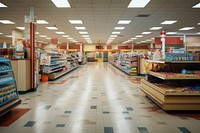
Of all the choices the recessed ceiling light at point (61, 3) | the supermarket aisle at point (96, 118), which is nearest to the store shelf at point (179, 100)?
the supermarket aisle at point (96, 118)

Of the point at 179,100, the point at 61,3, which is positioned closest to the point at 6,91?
the point at 179,100

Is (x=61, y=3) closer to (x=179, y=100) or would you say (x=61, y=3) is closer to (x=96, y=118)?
(x=96, y=118)

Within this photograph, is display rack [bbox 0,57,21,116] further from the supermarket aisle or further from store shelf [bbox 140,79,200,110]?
store shelf [bbox 140,79,200,110]

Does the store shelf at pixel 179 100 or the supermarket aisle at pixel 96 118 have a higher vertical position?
the store shelf at pixel 179 100

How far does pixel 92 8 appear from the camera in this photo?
27.2 ft

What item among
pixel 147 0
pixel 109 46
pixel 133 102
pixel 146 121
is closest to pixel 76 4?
pixel 147 0

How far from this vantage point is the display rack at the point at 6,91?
3605 millimetres

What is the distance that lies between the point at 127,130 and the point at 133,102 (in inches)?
78.7

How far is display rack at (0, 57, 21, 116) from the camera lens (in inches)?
142

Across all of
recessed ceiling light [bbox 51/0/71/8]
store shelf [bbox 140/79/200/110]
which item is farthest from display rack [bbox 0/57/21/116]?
recessed ceiling light [bbox 51/0/71/8]

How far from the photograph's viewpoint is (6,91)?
3812 mm

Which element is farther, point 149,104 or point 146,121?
point 149,104

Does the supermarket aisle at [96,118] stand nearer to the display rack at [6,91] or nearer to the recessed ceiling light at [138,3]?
the display rack at [6,91]

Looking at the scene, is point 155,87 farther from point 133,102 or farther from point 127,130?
point 127,130
